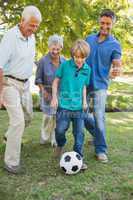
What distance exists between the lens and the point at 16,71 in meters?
5.88

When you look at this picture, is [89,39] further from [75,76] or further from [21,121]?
[21,121]

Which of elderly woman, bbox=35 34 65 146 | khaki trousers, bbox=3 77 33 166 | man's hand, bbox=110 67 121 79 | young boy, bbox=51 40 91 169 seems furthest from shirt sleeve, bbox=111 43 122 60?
khaki trousers, bbox=3 77 33 166

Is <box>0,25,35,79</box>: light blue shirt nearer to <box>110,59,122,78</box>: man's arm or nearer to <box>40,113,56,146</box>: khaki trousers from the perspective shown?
<box>110,59,122,78</box>: man's arm

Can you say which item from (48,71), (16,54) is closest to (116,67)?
(48,71)

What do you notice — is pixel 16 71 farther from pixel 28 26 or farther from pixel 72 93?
pixel 72 93

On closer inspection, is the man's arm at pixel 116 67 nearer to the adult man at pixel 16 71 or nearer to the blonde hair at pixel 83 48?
the blonde hair at pixel 83 48

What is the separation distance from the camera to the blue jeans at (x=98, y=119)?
20.9 feet

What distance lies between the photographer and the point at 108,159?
6.61 metres

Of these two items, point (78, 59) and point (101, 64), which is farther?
point (101, 64)

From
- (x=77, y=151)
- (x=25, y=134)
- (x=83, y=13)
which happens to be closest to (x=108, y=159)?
(x=77, y=151)

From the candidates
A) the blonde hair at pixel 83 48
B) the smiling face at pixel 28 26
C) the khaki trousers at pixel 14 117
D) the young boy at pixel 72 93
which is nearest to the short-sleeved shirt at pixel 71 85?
the young boy at pixel 72 93

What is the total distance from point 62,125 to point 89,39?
121 centimetres

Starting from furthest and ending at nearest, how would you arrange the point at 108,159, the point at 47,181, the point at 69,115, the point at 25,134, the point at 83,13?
the point at 83,13 → the point at 25,134 → the point at 108,159 → the point at 69,115 → the point at 47,181

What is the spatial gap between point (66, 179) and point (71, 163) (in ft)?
0.67
